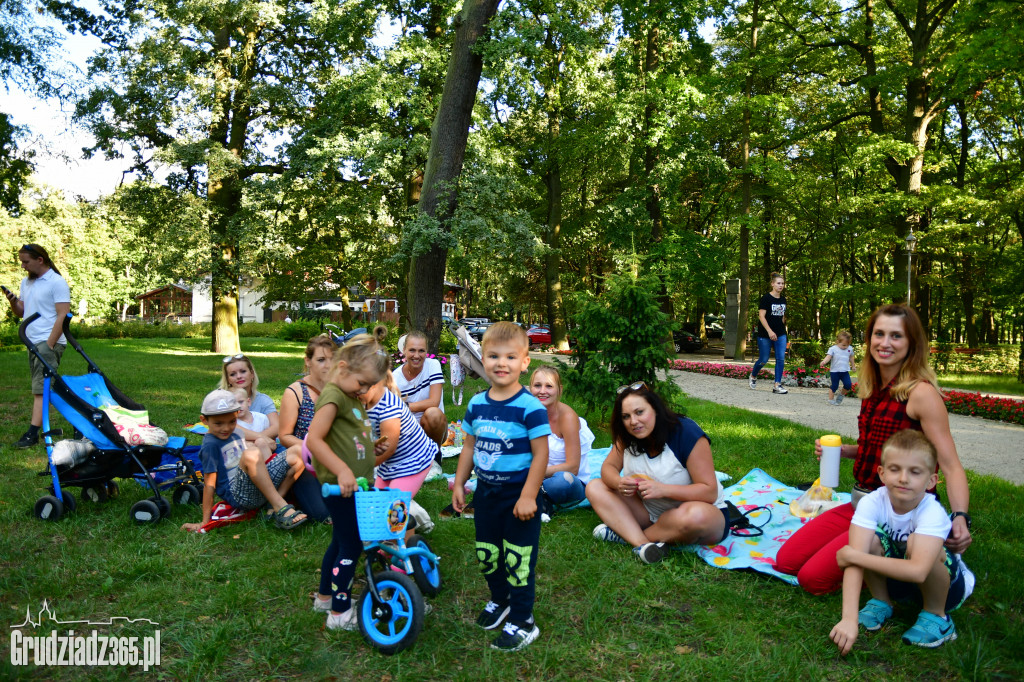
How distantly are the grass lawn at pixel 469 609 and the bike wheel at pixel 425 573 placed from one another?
0.28ft

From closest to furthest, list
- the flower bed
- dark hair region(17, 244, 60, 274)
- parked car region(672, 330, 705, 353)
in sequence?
dark hair region(17, 244, 60, 274), the flower bed, parked car region(672, 330, 705, 353)

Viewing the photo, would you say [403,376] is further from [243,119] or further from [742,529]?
[243,119]

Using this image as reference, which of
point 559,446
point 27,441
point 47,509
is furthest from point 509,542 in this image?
point 27,441

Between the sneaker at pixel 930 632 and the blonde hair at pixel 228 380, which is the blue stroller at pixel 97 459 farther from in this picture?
the sneaker at pixel 930 632

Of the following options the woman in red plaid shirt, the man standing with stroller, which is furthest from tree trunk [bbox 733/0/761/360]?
the man standing with stroller

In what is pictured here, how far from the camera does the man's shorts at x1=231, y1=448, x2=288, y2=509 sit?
4809 mm

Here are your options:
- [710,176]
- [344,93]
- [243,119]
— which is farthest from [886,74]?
[243,119]

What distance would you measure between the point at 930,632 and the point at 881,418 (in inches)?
44.1

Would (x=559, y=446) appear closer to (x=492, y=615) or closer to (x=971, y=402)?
(x=492, y=615)

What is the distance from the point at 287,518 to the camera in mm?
4711

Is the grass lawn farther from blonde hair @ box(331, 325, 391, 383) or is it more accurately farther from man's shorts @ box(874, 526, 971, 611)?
blonde hair @ box(331, 325, 391, 383)

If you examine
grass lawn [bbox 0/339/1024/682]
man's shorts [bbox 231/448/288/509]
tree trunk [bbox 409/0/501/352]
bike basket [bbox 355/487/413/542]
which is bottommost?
grass lawn [bbox 0/339/1024/682]

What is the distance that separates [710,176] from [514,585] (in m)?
22.5

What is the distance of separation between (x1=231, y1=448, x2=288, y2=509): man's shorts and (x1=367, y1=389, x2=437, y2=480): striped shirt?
1222 millimetres
